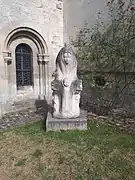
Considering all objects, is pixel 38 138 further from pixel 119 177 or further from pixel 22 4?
pixel 22 4

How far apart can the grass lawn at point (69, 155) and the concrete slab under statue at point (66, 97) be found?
21 centimetres

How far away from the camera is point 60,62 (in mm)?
5211

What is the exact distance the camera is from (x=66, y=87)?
512cm

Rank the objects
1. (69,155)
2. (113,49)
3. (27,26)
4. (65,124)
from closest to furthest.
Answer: (69,155)
(65,124)
(113,49)
(27,26)

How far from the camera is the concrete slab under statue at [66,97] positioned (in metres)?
5.04

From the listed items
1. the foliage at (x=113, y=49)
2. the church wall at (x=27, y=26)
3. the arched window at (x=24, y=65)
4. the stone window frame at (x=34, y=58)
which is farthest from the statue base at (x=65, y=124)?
the arched window at (x=24, y=65)

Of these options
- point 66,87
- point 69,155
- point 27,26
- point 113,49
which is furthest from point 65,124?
point 27,26

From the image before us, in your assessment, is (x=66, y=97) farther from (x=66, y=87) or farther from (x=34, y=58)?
(x=34, y=58)

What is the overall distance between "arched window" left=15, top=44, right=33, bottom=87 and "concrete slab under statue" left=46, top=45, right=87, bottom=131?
10.5 ft

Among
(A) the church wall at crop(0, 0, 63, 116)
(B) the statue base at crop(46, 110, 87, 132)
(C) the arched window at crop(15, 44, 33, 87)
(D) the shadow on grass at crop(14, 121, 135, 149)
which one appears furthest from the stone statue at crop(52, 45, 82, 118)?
(C) the arched window at crop(15, 44, 33, 87)

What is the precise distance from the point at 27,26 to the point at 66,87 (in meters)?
3.56

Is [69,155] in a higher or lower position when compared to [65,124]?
lower

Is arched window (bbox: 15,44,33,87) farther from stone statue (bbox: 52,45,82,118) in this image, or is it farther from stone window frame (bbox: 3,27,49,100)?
stone statue (bbox: 52,45,82,118)

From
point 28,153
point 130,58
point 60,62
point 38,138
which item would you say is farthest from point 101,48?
point 28,153
